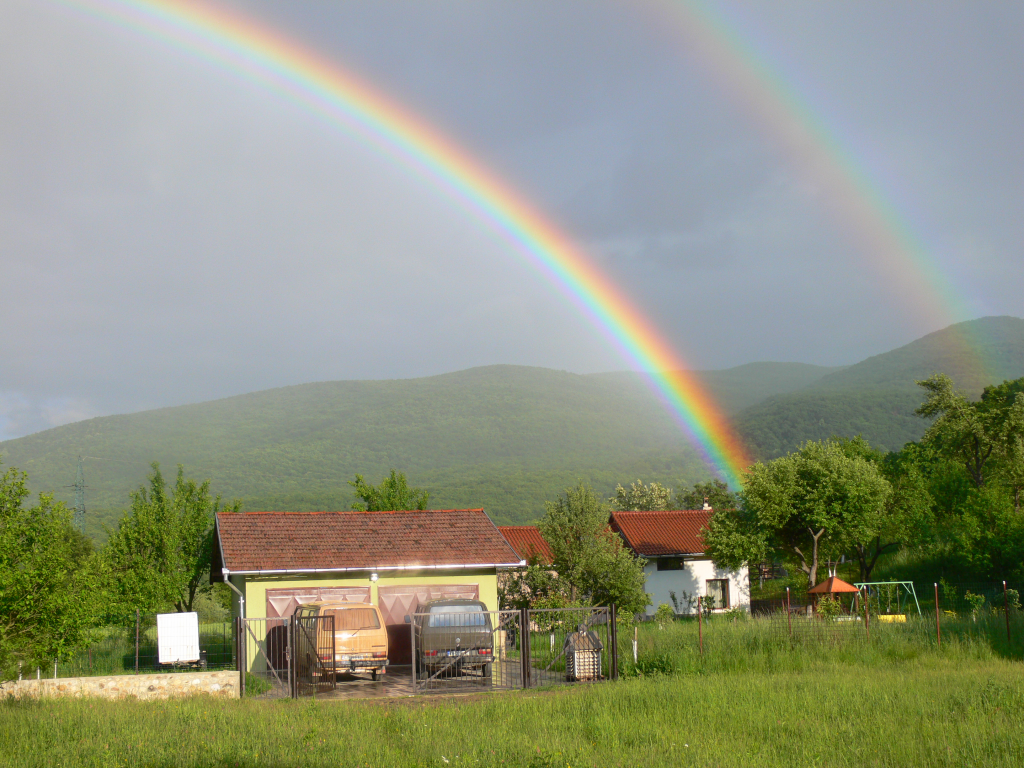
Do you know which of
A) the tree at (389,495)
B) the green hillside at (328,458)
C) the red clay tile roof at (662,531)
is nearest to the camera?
the tree at (389,495)

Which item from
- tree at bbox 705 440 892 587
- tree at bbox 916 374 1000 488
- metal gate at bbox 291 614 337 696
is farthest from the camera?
tree at bbox 916 374 1000 488

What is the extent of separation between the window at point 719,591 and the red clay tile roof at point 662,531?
1.84 m

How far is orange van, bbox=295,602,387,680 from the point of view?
2025 cm

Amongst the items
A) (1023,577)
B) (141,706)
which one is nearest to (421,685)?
(141,706)

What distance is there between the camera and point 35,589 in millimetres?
14062

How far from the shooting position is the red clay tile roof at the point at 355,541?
2366 cm

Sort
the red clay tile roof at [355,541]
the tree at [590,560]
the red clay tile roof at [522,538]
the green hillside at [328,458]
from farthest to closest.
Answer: the green hillside at [328,458] → the red clay tile roof at [522,538] → the tree at [590,560] → the red clay tile roof at [355,541]

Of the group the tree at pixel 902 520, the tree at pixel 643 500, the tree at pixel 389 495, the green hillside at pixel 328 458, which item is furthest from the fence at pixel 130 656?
the green hillside at pixel 328 458

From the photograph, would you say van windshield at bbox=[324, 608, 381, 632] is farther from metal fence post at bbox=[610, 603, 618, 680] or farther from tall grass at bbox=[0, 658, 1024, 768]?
metal fence post at bbox=[610, 603, 618, 680]

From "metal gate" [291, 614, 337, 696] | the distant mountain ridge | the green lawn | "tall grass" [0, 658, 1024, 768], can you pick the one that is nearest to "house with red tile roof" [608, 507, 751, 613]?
"metal gate" [291, 614, 337, 696]

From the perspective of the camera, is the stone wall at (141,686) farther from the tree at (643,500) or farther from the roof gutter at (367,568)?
the tree at (643,500)

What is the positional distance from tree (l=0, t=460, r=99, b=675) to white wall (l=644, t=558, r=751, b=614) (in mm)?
29080

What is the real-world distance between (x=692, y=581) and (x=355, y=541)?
20.3 metres

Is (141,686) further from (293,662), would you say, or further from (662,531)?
(662,531)
